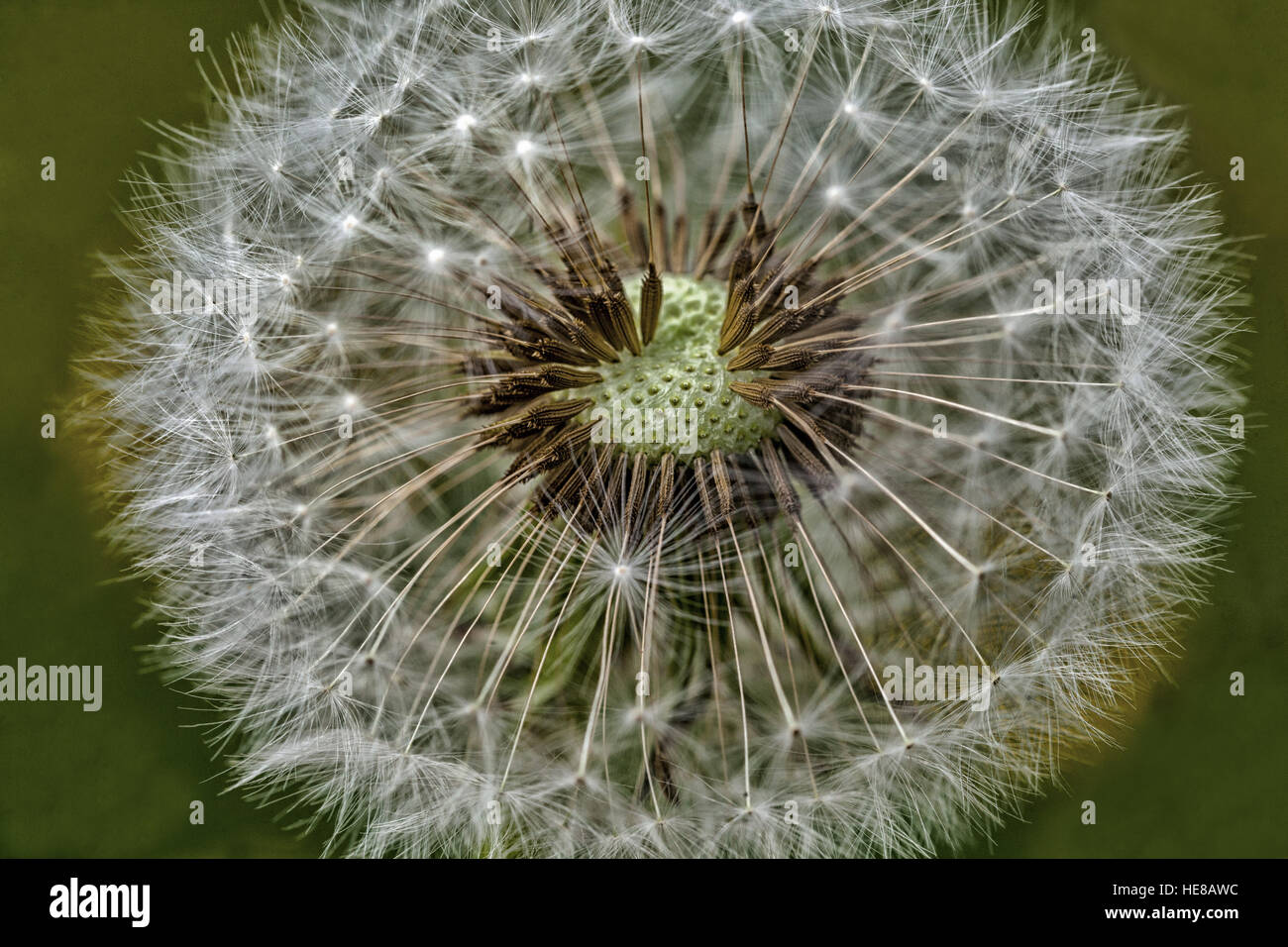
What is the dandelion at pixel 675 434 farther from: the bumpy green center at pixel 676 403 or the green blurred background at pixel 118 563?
the green blurred background at pixel 118 563

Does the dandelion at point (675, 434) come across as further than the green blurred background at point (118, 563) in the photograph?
No

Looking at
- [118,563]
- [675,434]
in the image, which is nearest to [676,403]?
[675,434]

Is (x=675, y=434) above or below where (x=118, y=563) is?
above

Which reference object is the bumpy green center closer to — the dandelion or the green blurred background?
the dandelion

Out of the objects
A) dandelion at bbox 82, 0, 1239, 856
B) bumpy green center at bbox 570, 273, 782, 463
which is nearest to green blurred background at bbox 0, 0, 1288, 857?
dandelion at bbox 82, 0, 1239, 856

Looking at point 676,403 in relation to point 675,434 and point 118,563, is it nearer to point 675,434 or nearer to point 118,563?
point 675,434

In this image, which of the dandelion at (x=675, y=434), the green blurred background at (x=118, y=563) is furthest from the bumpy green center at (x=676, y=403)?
the green blurred background at (x=118, y=563)
